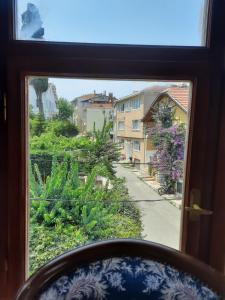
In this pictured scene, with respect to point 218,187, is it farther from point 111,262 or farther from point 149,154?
point 111,262

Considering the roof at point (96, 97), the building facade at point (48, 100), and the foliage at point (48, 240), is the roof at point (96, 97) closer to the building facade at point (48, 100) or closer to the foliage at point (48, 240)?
the building facade at point (48, 100)

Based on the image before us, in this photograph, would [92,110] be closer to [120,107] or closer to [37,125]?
[120,107]

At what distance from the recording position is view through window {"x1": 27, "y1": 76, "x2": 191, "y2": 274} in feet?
3.98

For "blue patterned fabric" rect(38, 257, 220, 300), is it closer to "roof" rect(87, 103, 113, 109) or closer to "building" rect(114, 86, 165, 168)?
"building" rect(114, 86, 165, 168)

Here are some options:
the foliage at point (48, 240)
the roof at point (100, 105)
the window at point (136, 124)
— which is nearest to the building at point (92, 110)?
the roof at point (100, 105)

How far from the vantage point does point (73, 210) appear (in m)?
1.26

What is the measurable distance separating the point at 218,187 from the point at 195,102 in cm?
39

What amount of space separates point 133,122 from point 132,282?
654 mm

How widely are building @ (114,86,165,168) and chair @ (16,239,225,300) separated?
403mm

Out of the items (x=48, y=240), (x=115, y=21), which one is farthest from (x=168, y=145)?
(x=48, y=240)

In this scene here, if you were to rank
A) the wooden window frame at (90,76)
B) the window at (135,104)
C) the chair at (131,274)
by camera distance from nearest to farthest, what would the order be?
the chair at (131,274), the wooden window frame at (90,76), the window at (135,104)

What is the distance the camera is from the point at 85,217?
1.27m

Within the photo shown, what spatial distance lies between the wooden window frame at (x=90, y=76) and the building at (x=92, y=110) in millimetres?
94

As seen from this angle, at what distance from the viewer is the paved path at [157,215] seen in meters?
1.30
